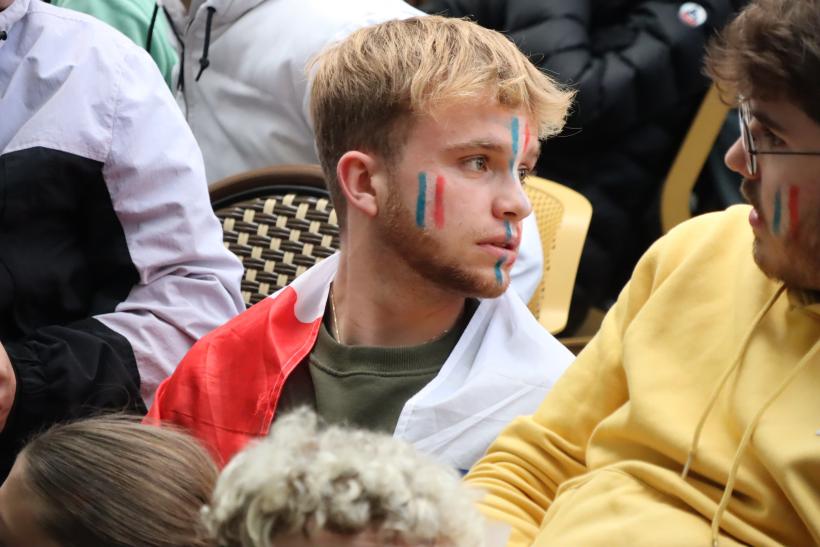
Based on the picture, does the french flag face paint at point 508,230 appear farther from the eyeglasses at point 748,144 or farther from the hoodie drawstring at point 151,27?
the hoodie drawstring at point 151,27

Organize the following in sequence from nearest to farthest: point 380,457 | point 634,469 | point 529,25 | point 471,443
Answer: point 380,457
point 634,469
point 471,443
point 529,25

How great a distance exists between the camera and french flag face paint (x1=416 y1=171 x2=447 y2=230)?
7.18 feet

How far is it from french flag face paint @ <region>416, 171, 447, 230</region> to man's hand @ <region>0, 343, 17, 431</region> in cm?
72

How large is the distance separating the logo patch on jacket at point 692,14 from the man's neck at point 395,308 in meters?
2.36

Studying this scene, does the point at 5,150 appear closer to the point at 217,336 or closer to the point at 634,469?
the point at 217,336

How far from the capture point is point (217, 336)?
7.72ft

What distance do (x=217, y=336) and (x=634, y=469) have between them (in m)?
0.84

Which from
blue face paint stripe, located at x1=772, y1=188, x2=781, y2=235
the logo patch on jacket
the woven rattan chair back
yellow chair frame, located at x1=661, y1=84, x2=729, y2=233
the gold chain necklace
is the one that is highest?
blue face paint stripe, located at x1=772, y1=188, x2=781, y2=235

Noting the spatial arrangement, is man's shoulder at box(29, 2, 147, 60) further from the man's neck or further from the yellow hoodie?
the yellow hoodie

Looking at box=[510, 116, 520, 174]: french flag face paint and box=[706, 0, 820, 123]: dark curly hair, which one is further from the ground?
box=[706, 0, 820, 123]: dark curly hair

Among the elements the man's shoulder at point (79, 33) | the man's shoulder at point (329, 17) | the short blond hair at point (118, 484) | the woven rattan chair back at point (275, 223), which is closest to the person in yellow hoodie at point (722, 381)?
the short blond hair at point (118, 484)

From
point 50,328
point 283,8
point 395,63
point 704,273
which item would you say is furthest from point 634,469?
point 283,8

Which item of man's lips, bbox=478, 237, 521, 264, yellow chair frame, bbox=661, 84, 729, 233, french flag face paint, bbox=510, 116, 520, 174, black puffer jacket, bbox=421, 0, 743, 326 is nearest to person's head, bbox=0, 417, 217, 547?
man's lips, bbox=478, 237, 521, 264

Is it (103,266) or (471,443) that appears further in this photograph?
(103,266)
